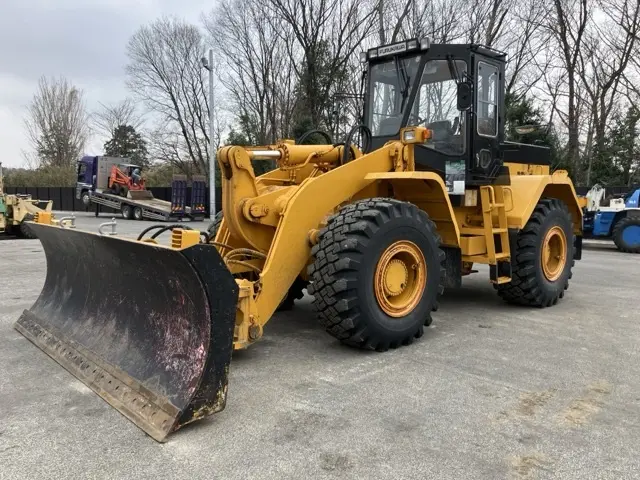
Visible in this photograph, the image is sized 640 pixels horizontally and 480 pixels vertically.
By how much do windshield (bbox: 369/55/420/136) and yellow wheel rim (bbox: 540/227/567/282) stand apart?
2.39m

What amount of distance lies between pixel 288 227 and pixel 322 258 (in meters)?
0.39

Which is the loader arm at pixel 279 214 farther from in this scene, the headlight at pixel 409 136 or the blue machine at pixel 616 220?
the blue machine at pixel 616 220

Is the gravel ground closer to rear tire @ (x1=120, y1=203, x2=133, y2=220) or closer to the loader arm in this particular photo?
the loader arm

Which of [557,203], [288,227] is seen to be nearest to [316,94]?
[557,203]

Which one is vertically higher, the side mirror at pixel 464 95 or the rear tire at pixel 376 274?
the side mirror at pixel 464 95

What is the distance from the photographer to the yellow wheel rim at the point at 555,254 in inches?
256

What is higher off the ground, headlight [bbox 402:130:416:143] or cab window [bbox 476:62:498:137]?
cab window [bbox 476:62:498:137]

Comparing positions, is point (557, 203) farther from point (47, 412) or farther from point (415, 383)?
point (47, 412)

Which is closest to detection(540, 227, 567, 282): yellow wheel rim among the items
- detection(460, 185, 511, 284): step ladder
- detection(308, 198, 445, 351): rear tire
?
detection(460, 185, 511, 284): step ladder

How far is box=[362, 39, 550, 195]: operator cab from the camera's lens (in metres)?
5.59

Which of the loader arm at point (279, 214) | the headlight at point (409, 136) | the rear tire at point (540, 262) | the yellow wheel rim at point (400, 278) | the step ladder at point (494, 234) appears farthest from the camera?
the rear tire at point (540, 262)

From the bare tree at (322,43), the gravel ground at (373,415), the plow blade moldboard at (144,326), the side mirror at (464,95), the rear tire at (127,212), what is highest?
the bare tree at (322,43)

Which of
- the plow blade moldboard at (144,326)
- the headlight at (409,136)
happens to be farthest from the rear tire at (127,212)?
the headlight at (409,136)

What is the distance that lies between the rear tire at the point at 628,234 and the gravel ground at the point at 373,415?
30.1 ft
